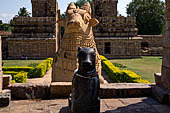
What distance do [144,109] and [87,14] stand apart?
3.18 metres

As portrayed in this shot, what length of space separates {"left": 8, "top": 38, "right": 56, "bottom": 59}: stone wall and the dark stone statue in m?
13.7

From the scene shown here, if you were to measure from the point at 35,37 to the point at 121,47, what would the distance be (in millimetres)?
7213

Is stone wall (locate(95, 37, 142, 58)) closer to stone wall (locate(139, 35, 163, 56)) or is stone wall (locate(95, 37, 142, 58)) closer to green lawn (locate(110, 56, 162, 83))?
stone wall (locate(139, 35, 163, 56))

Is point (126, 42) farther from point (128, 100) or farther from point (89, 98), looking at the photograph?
point (89, 98)

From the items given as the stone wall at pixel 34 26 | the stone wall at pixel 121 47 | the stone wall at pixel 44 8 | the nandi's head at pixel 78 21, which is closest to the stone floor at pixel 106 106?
the nandi's head at pixel 78 21

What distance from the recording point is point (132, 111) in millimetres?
3643

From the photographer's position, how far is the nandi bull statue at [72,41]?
17.9 ft

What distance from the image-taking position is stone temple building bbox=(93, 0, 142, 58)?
16.8m

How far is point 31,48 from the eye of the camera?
53.9ft

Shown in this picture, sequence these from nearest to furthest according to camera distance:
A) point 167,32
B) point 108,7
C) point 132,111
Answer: point 132,111
point 167,32
point 108,7

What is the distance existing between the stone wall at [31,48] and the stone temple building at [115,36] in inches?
154

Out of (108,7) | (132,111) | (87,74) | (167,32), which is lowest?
(132,111)

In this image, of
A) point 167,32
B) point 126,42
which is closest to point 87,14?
point 167,32

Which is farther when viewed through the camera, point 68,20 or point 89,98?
point 68,20
